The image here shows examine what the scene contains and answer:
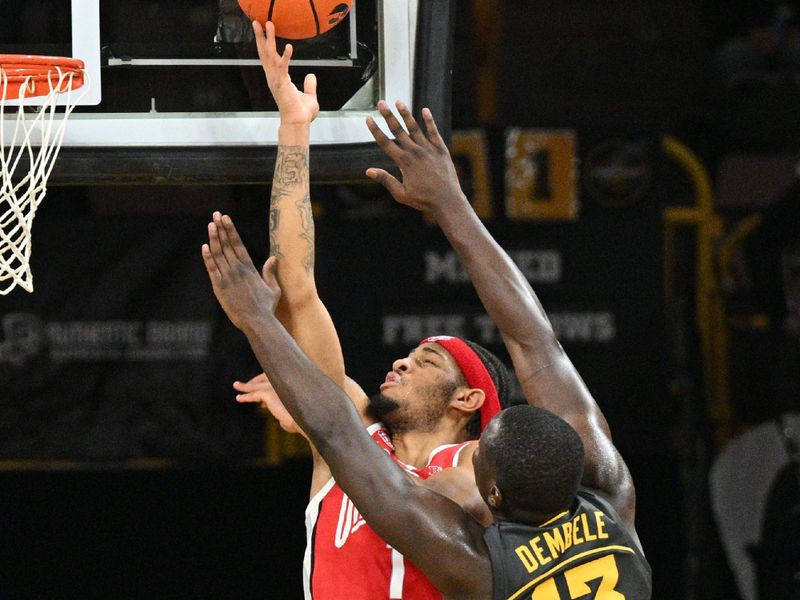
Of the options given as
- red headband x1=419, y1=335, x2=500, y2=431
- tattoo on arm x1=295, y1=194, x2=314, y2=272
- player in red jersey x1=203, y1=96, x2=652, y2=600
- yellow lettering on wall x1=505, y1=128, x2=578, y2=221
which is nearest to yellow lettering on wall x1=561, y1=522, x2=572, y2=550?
player in red jersey x1=203, y1=96, x2=652, y2=600

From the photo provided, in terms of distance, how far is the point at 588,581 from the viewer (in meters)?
2.75

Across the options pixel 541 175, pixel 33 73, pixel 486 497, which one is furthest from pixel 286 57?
pixel 541 175

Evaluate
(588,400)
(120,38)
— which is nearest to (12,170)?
(120,38)

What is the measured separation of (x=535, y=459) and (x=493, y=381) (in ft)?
2.73

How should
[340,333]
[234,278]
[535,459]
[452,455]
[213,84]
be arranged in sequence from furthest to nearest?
1. [340,333]
2. [213,84]
3. [452,455]
4. [234,278]
5. [535,459]

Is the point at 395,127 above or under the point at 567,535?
above

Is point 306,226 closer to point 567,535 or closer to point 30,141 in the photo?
point 30,141

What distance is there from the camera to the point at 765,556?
583 cm

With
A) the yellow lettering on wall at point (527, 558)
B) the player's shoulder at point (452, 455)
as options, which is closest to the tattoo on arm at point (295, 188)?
the player's shoulder at point (452, 455)

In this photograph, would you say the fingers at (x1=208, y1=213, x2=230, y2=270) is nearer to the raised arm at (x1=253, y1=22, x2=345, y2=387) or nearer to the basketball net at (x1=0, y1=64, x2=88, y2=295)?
the raised arm at (x1=253, y1=22, x2=345, y2=387)

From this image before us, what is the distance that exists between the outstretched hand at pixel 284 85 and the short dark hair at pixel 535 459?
872mm

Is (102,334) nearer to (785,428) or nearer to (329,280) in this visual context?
(329,280)

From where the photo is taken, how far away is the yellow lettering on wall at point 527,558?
2721 mm

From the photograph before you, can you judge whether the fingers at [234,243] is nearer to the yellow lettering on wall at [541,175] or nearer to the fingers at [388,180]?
the fingers at [388,180]
